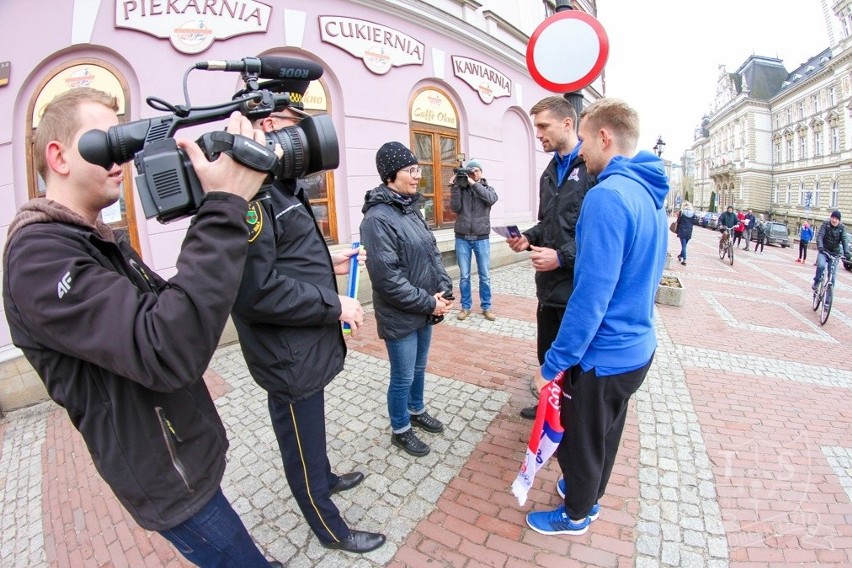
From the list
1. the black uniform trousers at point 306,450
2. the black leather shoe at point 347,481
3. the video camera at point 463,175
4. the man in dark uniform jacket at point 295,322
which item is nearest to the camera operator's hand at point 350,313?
the man in dark uniform jacket at point 295,322

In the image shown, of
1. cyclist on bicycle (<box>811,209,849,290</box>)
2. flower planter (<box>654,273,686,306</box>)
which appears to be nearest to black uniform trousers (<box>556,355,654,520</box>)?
flower planter (<box>654,273,686,306</box>)

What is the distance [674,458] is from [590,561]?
1238 mm

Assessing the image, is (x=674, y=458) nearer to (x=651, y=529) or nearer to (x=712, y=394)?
(x=651, y=529)

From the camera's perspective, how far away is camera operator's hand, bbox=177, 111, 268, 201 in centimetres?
108

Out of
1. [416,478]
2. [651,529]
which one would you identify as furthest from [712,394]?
[416,478]

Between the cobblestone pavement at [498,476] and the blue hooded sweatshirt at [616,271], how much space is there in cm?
107

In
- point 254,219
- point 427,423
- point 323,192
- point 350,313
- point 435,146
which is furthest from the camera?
point 435,146

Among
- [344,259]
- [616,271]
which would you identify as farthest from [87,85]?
[616,271]

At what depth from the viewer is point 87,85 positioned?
4.38m

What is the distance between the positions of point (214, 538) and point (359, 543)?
3.29 feet

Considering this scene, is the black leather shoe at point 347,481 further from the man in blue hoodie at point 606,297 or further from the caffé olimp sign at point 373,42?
the caffé olimp sign at point 373,42

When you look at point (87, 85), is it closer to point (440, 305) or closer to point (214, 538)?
point (440, 305)

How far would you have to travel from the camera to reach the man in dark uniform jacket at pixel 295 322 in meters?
1.66

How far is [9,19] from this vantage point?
12.8 feet
